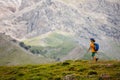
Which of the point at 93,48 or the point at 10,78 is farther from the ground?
the point at 93,48

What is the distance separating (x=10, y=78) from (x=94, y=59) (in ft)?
45.6

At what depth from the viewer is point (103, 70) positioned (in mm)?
33562

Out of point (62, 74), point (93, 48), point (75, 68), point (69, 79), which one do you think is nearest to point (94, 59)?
point (93, 48)

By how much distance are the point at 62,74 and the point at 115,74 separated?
6.46 meters

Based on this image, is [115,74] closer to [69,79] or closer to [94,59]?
[69,79]

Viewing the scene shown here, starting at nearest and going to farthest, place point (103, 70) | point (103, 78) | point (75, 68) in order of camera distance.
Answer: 1. point (103, 78)
2. point (103, 70)
3. point (75, 68)

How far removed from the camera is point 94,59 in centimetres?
4372

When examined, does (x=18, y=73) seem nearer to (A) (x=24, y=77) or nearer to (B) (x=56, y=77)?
(A) (x=24, y=77)

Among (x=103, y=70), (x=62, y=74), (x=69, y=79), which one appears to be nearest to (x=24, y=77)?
(x=62, y=74)

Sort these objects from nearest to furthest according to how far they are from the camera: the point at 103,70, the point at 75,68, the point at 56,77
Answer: the point at 56,77 → the point at 103,70 → the point at 75,68

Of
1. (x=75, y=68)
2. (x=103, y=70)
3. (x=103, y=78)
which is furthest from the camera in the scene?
(x=75, y=68)

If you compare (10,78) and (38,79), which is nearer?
(38,79)

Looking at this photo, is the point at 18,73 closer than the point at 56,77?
No

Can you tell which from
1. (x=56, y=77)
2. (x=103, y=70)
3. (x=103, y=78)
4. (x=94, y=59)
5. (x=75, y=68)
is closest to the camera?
(x=103, y=78)
